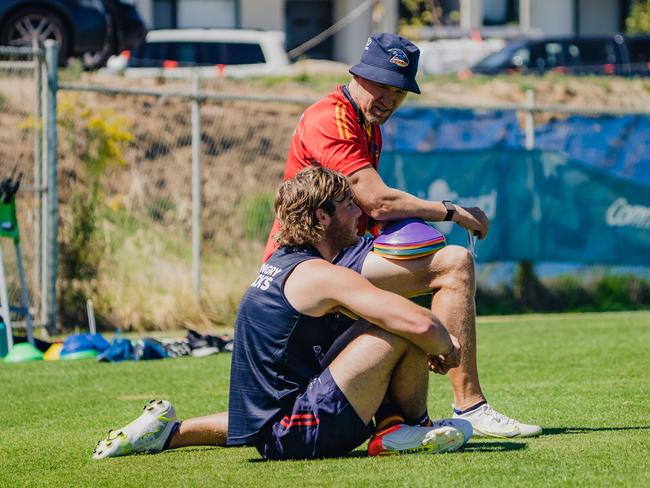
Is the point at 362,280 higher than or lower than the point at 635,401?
higher

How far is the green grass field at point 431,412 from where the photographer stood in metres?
5.01

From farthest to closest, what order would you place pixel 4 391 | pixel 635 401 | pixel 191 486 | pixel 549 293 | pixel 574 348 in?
pixel 549 293 → pixel 574 348 → pixel 4 391 → pixel 635 401 → pixel 191 486

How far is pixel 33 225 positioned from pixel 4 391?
13.2ft

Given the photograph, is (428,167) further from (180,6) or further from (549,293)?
(180,6)

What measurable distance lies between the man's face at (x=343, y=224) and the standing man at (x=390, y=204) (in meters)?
0.17

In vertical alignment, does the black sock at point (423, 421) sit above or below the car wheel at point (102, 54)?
below

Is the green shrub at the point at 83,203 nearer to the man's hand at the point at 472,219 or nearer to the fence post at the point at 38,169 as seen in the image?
the fence post at the point at 38,169

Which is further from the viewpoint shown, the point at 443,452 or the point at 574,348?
the point at 574,348

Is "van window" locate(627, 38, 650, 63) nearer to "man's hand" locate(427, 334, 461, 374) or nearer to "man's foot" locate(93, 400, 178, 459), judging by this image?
"man's hand" locate(427, 334, 461, 374)

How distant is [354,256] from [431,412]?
4.96ft

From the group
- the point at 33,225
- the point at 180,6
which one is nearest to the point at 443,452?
the point at 33,225

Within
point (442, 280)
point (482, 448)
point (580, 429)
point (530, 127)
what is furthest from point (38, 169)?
point (482, 448)

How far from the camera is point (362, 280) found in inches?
204

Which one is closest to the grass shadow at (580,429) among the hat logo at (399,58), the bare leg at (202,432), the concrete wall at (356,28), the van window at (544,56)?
the bare leg at (202,432)
